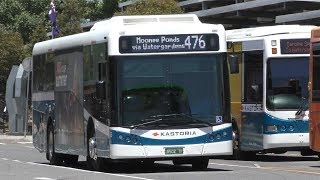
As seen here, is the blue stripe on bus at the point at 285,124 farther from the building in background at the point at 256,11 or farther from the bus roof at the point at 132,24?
the building in background at the point at 256,11

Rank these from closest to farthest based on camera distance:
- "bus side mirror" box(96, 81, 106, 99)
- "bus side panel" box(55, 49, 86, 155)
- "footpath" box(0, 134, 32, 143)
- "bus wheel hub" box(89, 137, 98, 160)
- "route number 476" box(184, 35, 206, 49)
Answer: "bus side mirror" box(96, 81, 106, 99) < "route number 476" box(184, 35, 206, 49) < "bus wheel hub" box(89, 137, 98, 160) < "bus side panel" box(55, 49, 86, 155) < "footpath" box(0, 134, 32, 143)

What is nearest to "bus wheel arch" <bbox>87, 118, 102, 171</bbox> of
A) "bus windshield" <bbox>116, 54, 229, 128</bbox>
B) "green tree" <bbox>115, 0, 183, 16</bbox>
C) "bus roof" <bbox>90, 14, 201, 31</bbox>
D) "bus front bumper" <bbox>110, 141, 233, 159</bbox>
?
"bus front bumper" <bbox>110, 141, 233, 159</bbox>

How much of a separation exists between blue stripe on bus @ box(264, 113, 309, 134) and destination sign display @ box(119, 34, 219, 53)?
444 centimetres

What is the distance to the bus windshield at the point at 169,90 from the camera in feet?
60.8

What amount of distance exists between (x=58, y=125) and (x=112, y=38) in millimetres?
4951

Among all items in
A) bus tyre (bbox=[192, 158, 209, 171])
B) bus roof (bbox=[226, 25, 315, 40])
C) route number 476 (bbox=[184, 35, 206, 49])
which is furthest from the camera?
bus roof (bbox=[226, 25, 315, 40])

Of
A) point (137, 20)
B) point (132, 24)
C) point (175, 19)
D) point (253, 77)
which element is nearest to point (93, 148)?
point (132, 24)

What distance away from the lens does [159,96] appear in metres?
18.7

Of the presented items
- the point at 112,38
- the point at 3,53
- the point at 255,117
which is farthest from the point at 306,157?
the point at 3,53

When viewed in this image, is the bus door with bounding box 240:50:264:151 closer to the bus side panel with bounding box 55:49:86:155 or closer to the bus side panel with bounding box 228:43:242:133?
the bus side panel with bounding box 228:43:242:133

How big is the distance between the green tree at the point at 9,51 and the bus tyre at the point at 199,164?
137 ft

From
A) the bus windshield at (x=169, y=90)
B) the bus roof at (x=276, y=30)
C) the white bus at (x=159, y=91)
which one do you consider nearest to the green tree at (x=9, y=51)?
the bus roof at (x=276, y=30)

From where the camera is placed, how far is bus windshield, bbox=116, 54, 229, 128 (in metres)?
18.5

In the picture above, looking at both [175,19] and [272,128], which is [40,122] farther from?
[175,19]
